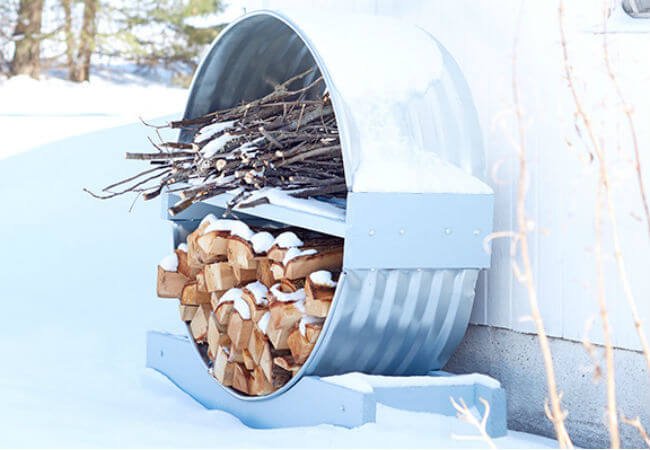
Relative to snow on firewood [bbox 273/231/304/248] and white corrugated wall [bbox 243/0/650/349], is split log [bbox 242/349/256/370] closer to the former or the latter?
snow on firewood [bbox 273/231/304/248]

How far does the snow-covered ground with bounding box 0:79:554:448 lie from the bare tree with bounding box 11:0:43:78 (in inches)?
399

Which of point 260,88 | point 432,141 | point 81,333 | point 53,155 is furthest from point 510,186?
point 53,155

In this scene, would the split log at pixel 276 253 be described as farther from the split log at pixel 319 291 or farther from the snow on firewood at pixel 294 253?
the split log at pixel 319 291

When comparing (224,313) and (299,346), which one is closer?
(299,346)

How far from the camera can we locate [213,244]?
4734 millimetres

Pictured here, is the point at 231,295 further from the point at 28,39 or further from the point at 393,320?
the point at 28,39

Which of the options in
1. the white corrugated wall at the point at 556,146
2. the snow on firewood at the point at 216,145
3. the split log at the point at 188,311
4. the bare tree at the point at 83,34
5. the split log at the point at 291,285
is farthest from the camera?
the bare tree at the point at 83,34

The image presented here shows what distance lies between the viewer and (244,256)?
4.59 meters

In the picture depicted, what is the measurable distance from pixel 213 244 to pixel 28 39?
17.7 meters

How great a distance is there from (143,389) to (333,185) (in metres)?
1.32

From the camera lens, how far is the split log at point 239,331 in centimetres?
456

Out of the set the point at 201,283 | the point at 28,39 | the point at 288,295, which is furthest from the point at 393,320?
the point at 28,39

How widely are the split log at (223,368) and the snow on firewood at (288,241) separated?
560 mm

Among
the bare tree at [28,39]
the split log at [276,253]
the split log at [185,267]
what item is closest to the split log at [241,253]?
the split log at [276,253]
